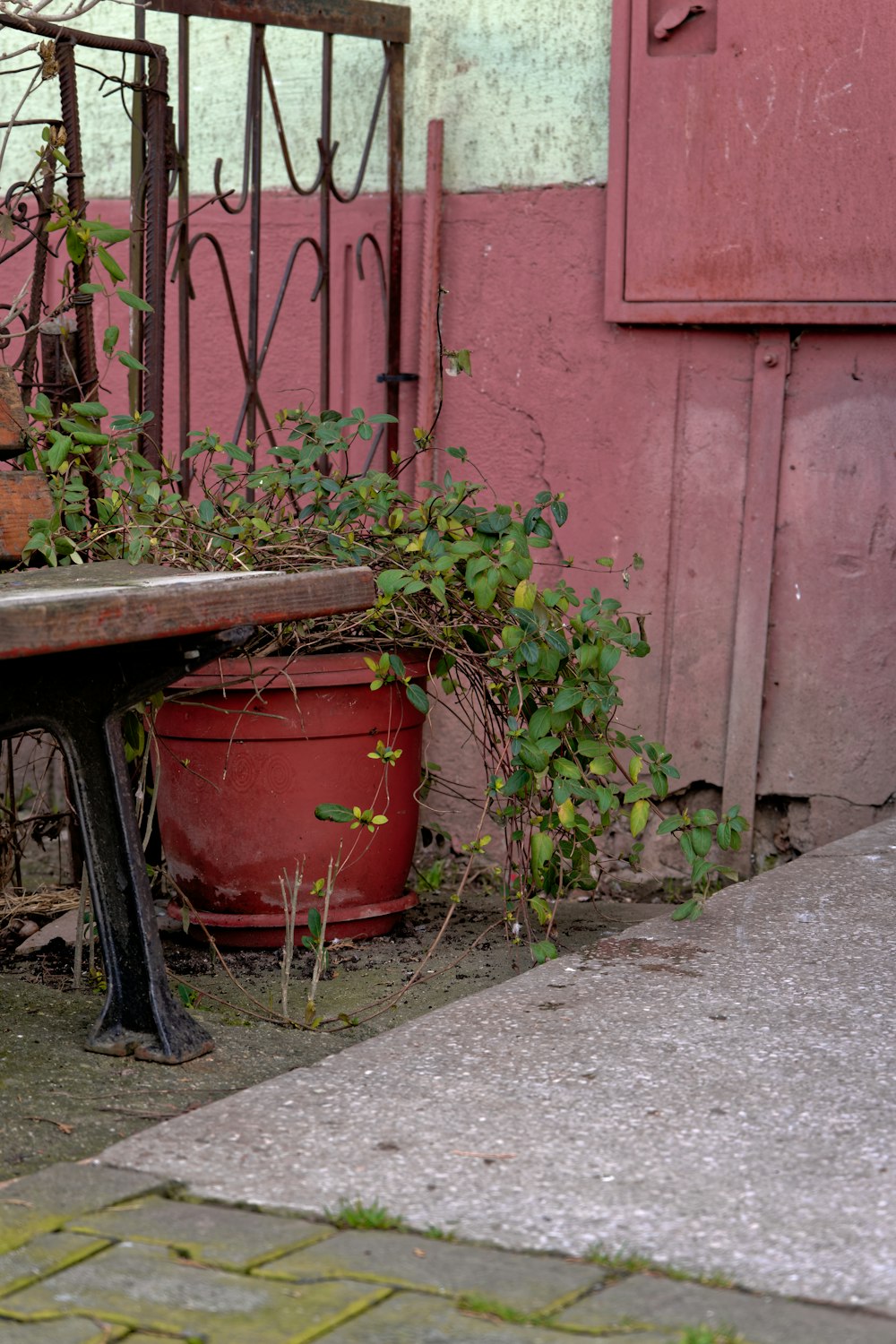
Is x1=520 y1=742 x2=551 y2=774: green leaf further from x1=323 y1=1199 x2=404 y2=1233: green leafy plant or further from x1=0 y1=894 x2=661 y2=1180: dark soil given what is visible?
x1=323 y1=1199 x2=404 y2=1233: green leafy plant

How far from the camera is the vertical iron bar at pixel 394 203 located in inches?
162

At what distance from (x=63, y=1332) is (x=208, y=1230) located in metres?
0.22

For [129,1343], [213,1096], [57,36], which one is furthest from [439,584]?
[129,1343]

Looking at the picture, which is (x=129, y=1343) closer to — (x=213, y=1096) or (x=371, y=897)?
(x=213, y=1096)

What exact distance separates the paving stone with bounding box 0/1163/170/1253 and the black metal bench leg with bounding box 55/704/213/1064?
0.55 m

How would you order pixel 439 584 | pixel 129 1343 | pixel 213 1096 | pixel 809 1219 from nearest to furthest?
pixel 129 1343
pixel 809 1219
pixel 213 1096
pixel 439 584

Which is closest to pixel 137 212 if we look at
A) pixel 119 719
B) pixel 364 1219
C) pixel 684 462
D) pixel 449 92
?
pixel 449 92

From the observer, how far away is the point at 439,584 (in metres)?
2.83

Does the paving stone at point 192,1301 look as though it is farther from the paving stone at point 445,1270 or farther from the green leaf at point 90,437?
the green leaf at point 90,437

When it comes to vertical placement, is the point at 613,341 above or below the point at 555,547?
above

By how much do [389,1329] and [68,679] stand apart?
1.13 m

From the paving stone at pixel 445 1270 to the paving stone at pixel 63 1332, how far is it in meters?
0.17

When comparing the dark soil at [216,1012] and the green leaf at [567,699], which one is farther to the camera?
the green leaf at [567,699]

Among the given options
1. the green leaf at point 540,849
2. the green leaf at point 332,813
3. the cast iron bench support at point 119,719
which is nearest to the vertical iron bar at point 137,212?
the green leaf at point 332,813
